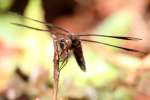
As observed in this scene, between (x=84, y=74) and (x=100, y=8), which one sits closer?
(x=84, y=74)

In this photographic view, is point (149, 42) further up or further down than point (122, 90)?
further up

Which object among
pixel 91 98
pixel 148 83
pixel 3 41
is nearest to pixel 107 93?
pixel 91 98

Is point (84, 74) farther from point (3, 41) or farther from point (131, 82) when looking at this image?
point (3, 41)

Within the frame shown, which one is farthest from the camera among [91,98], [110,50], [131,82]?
[110,50]

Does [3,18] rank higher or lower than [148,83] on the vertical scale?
higher

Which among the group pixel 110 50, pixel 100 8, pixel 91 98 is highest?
pixel 100 8

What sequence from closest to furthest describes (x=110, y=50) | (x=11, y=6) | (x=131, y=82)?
(x=131, y=82) < (x=110, y=50) < (x=11, y=6)

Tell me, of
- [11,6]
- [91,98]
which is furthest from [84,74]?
[11,6]

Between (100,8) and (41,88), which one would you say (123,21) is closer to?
(100,8)

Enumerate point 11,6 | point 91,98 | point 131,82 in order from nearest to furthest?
point 91,98 < point 131,82 < point 11,6
